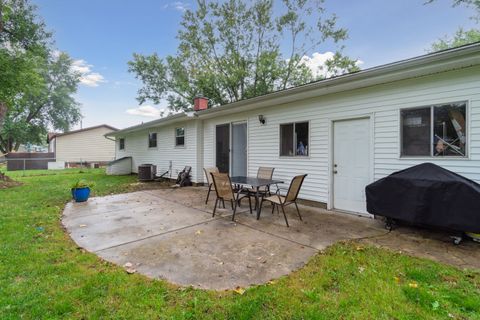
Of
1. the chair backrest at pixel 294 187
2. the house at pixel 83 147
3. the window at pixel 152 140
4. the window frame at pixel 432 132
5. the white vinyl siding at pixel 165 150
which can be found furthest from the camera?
the house at pixel 83 147

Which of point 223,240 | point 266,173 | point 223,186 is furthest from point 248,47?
point 223,240

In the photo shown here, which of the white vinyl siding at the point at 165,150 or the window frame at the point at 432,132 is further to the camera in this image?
the white vinyl siding at the point at 165,150

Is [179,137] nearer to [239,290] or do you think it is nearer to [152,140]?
[152,140]

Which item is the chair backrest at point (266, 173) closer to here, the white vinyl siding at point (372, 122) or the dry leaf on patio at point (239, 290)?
the white vinyl siding at point (372, 122)

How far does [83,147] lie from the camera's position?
24141 millimetres

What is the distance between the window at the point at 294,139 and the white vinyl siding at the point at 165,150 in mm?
4108

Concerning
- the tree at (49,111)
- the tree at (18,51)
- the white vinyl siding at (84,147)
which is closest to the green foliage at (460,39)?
the tree at (18,51)

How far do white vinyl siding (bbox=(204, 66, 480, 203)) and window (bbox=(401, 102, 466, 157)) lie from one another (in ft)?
0.32

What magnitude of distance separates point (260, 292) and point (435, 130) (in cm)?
407

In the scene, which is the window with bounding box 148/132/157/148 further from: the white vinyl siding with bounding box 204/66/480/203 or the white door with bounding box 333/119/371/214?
the white door with bounding box 333/119/371/214

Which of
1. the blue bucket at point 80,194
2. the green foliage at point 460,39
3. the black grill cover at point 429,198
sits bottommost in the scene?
the blue bucket at point 80,194

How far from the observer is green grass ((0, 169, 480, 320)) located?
6.29ft

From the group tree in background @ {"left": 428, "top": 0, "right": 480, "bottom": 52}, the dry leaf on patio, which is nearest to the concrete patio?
the dry leaf on patio

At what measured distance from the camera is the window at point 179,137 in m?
10.2
